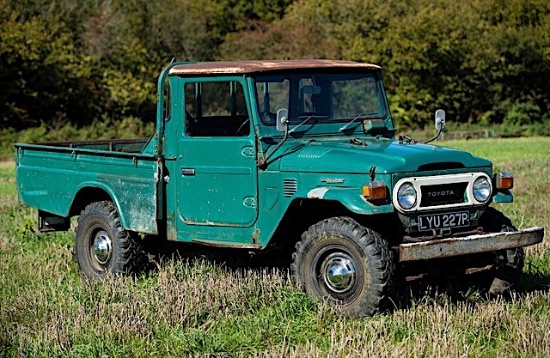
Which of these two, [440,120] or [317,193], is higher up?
[440,120]

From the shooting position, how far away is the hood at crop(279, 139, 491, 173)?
8.64 metres

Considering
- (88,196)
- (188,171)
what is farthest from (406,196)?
(88,196)

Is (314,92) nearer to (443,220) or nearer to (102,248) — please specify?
(443,220)

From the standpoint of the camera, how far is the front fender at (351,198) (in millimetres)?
8414

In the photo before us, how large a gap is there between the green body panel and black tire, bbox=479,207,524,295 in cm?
24

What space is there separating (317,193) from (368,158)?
1.67 ft

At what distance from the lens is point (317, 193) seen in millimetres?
8727

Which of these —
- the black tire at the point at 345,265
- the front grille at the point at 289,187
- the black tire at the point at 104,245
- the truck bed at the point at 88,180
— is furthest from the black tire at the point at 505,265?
the black tire at the point at 104,245

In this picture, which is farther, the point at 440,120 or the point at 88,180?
the point at 88,180

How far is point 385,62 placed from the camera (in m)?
52.4

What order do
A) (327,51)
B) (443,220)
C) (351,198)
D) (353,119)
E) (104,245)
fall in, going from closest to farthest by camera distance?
(351,198)
(443,220)
(353,119)
(104,245)
(327,51)

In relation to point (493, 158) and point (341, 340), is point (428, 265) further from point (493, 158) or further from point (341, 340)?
point (493, 158)

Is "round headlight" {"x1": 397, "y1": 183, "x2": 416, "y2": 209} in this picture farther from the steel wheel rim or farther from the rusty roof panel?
the steel wheel rim

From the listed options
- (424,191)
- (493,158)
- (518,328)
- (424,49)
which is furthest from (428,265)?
(424,49)
